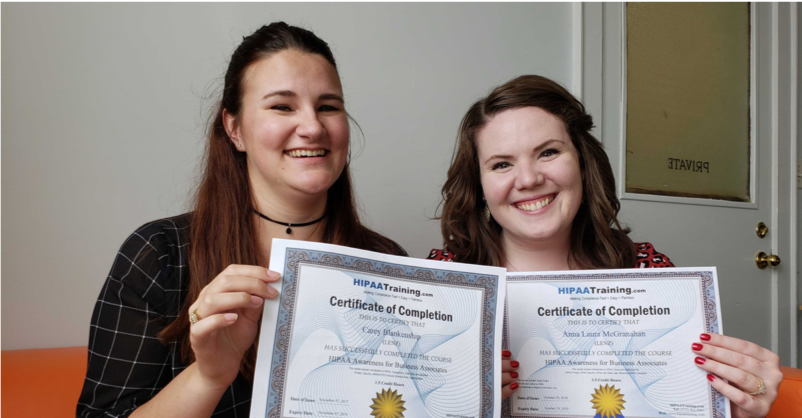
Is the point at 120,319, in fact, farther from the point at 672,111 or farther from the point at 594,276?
the point at 672,111

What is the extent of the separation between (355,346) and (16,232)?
1287 mm

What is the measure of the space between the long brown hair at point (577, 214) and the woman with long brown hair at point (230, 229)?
29 cm

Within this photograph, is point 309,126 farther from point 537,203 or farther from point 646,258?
point 646,258

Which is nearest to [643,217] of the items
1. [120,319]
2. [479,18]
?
[479,18]

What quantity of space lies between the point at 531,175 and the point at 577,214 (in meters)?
0.29

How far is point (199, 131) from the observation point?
1.89 metres

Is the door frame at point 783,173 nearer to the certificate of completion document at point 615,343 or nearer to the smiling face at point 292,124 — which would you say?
the certificate of completion document at point 615,343

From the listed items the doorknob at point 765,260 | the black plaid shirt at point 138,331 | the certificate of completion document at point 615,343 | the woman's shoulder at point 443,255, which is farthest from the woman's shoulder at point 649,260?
the doorknob at point 765,260

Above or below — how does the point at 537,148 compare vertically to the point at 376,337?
above

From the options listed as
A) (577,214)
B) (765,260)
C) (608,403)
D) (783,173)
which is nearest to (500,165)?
(577,214)

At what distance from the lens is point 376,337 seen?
96cm

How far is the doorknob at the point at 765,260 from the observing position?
9.47 feet

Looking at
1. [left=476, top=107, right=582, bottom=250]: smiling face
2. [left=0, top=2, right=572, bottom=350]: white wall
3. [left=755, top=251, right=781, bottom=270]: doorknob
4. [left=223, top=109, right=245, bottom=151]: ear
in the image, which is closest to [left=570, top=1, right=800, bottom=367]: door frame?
[left=755, top=251, right=781, bottom=270]: doorknob

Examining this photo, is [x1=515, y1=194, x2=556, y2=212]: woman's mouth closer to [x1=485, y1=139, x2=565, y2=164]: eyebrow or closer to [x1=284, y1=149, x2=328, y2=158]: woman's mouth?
[x1=485, y1=139, x2=565, y2=164]: eyebrow
